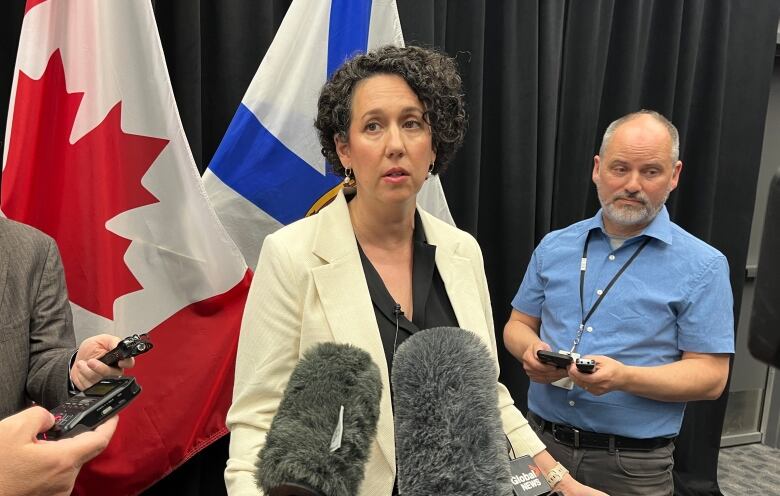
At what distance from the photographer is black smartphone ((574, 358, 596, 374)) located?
1.54 m

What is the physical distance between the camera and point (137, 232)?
68.7 inches

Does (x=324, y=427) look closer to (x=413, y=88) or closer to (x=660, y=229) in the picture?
(x=413, y=88)

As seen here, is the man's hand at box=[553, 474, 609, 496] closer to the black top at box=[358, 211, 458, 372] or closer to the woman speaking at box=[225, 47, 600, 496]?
the woman speaking at box=[225, 47, 600, 496]

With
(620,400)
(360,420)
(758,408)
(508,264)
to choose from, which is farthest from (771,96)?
(360,420)

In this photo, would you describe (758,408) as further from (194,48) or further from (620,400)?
(194,48)

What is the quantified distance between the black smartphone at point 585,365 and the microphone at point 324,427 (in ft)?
3.55

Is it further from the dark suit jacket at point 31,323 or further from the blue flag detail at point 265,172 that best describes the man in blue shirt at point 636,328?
the dark suit jacket at point 31,323

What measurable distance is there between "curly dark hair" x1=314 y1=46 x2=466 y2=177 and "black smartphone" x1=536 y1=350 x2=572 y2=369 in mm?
638

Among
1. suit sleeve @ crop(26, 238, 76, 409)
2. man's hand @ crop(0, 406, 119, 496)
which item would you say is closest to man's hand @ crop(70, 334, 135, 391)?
suit sleeve @ crop(26, 238, 76, 409)

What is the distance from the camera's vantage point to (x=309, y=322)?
114cm

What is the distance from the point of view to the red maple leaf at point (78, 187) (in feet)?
5.35

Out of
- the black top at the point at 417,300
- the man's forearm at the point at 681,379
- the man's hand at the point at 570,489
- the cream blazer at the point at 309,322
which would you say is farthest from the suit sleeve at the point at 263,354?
the man's forearm at the point at 681,379

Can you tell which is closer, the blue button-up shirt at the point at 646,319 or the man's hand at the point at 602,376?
the man's hand at the point at 602,376

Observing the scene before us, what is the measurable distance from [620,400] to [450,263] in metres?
0.82
